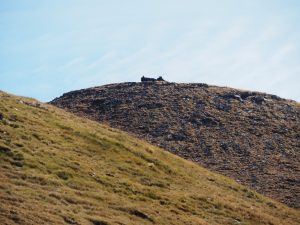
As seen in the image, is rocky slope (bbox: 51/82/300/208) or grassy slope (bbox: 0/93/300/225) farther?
rocky slope (bbox: 51/82/300/208)

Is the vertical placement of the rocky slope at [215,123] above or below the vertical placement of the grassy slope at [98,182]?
above

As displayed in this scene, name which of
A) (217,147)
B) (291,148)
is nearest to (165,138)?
(217,147)

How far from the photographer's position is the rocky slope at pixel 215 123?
49.0m

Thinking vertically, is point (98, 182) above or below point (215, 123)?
below

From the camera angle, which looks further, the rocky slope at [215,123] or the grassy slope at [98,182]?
the rocky slope at [215,123]

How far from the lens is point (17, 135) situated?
125 ft

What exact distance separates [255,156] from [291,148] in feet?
19.3

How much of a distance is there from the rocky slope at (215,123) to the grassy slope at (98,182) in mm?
4540

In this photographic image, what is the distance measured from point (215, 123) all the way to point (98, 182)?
26.8m

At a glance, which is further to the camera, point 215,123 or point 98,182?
point 215,123

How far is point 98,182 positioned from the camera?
1378 inches

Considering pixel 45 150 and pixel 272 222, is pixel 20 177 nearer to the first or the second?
pixel 45 150

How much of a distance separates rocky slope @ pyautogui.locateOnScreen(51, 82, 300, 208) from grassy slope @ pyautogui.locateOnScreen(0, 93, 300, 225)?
4.54m

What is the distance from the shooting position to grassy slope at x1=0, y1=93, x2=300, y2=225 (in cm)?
2908
